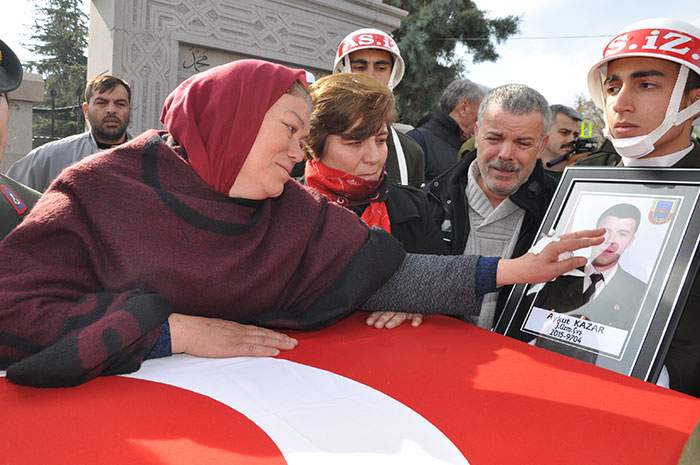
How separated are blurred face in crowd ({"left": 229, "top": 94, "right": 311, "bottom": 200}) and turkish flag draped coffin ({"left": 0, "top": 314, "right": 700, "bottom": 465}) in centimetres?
57

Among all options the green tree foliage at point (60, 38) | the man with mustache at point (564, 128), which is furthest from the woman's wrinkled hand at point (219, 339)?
the green tree foliage at point (60, 38)

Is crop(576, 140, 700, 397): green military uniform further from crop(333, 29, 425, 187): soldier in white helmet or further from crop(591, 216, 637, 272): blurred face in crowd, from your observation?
crop(333, 29, 425, 187): soldier in white helmet

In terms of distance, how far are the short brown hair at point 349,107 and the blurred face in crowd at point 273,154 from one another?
1.99 feet

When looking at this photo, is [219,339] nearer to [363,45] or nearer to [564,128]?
[363,45]

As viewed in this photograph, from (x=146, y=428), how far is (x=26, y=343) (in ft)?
1.62

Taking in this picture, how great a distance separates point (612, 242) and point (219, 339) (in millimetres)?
1403

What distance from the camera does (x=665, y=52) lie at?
2.14 meters

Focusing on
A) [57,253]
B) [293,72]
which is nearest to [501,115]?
[293,72]

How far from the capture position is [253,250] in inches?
69.5

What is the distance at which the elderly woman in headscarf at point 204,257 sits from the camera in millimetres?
1406

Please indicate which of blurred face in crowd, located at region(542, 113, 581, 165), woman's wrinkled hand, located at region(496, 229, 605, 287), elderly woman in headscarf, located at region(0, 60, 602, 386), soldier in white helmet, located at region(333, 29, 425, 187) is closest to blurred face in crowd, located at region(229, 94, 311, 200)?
elderly woman in headscarf, located at region(0, 60, 602, 386)

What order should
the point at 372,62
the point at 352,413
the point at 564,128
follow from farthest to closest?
the point at 564,128 < the point at 372,62 < the point at 352,413

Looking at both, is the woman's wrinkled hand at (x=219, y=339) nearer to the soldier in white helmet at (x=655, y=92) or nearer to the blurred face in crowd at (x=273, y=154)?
the blurred face in crowd at (x=273, y=154)

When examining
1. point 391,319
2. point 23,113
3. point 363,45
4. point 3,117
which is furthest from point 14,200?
point 23,113
